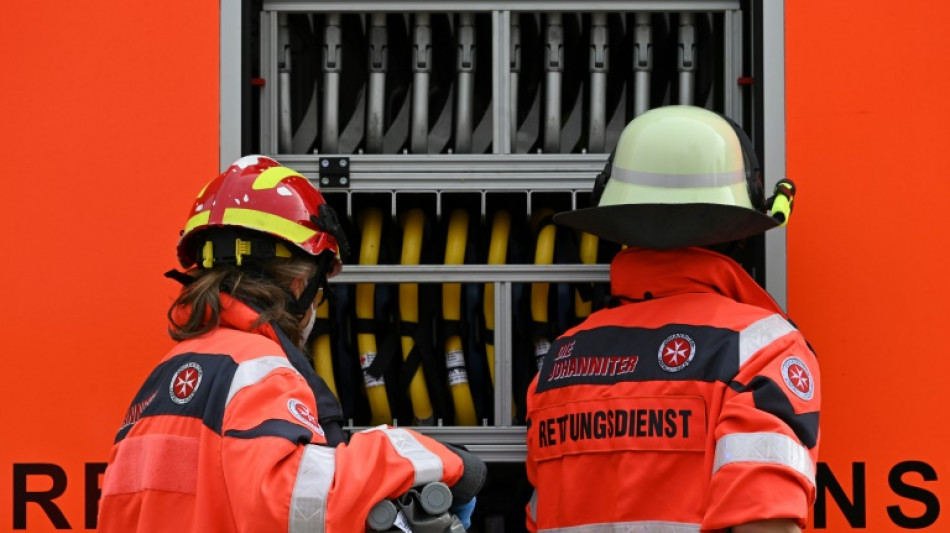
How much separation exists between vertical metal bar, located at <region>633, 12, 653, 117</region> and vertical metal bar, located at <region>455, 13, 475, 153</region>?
0.43 metres

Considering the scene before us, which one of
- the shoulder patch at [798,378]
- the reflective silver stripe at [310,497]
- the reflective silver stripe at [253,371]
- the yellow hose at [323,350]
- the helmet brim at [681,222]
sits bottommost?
the reflective silver stripe at [310,497]

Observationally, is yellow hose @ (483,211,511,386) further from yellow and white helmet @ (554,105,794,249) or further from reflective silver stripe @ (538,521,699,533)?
reflective silver stripe @ (538,521,699,533)

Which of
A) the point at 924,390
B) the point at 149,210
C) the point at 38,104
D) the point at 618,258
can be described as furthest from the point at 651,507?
the point at 38,104

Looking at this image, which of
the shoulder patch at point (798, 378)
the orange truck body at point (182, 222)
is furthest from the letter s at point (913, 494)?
the shoulder patch at point (798, 378)

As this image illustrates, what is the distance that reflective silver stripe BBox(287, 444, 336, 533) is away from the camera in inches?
89.7

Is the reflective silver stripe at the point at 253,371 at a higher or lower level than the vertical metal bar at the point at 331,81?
lower

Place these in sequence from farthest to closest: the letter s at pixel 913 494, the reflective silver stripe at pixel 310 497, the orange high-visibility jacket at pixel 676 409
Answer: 1. the letter s at pixel 913 494
2. the orange high-visibility jacket at pixel 676 409
3. the reflective silver stripe at pixel 310 497

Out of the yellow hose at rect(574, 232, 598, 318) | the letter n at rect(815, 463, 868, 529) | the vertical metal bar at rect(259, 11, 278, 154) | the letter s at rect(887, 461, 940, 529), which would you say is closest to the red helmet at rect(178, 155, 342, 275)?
the vertical metal bar at rect(259, 11, 278, 154)

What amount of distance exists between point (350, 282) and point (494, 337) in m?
0.39

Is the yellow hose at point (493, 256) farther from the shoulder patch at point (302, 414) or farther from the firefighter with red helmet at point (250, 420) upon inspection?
the shoulder patch at point (302, 414)

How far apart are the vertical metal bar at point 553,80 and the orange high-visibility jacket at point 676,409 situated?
22.8 inches

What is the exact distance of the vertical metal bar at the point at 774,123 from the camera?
3184mm

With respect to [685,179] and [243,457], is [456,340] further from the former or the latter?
[243,457]

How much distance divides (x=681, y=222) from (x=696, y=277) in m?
0.13
